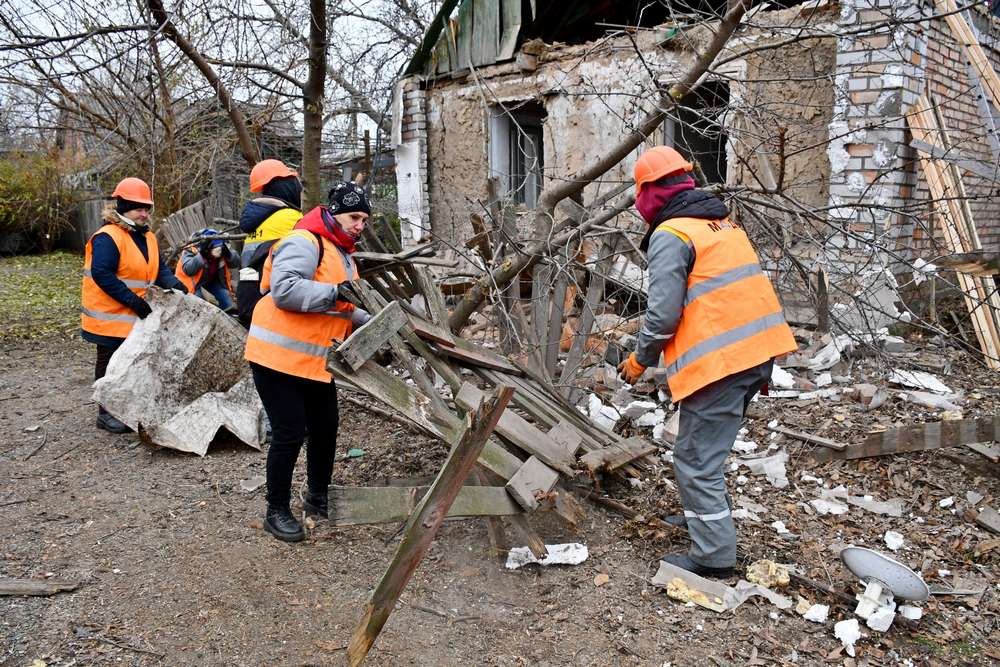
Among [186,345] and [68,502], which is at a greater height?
[186,345]

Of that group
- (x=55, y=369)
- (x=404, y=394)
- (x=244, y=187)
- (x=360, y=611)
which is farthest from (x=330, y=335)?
(x=244, y=187)

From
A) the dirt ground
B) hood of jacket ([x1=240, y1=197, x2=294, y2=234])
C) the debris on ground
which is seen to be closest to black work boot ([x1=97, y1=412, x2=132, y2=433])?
the debris on ground

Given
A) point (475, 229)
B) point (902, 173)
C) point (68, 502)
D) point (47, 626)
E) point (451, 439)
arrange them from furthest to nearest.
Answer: point (902, 173) < point (475, 229) < point (68, 502) < point (451, 439) < point (47, 626)

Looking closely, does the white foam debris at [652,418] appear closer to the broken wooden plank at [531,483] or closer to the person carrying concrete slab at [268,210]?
the broken wooden plank at [531,483]

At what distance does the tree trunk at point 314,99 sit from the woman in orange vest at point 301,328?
212 centimetres

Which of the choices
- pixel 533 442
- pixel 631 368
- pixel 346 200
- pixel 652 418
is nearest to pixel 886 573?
pixel 631 368

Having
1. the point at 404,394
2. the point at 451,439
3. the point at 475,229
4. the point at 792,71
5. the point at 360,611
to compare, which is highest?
the point at 792,71

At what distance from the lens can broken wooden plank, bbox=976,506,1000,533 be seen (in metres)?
3.24

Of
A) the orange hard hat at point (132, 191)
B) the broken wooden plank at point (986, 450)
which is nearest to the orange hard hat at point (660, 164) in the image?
the broken wooden plank at point (986, 450)

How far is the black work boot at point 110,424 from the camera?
4.73 m

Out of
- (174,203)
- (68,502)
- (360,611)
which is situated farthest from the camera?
(174,203)

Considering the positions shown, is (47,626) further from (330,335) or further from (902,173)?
(902,173)

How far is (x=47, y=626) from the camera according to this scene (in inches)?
103

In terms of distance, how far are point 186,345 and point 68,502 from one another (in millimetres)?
1270
